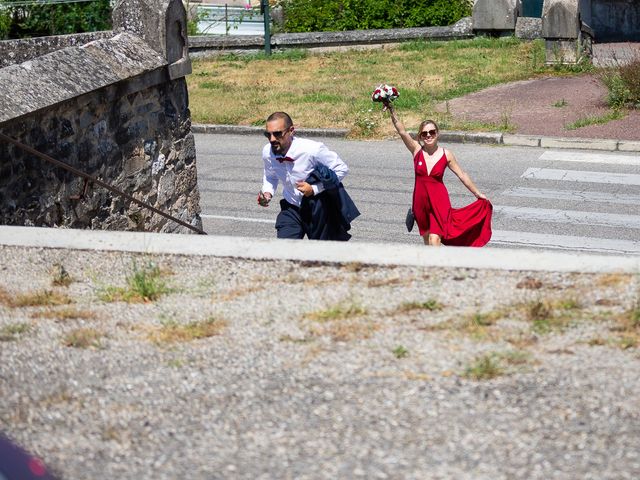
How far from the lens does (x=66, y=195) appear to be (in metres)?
8.49

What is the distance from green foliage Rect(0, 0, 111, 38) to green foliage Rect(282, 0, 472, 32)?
5.22 m

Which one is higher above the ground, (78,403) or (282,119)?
(282,119)

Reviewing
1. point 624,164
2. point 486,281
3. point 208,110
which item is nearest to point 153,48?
point 486,281

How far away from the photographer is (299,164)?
846cm

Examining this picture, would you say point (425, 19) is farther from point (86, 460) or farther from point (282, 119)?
point (86, 460)

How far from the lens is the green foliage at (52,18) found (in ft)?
74.9

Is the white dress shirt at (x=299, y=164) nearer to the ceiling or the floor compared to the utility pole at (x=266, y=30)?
nearer to the floor

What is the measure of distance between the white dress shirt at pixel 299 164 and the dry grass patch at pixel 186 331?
9.49 ft

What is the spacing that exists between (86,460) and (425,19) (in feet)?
76.4

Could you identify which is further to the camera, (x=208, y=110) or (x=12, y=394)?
(x=208, y=110)

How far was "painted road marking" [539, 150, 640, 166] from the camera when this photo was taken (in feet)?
48.6

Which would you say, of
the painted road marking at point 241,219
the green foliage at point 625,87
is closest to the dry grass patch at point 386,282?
the painted road marking at point 241,219

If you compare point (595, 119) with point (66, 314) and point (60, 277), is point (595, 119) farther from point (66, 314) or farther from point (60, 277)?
Answer: point (66, 314)

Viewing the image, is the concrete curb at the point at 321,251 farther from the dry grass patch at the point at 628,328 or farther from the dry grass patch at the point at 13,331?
the dry grass patch at the point at 13,331
